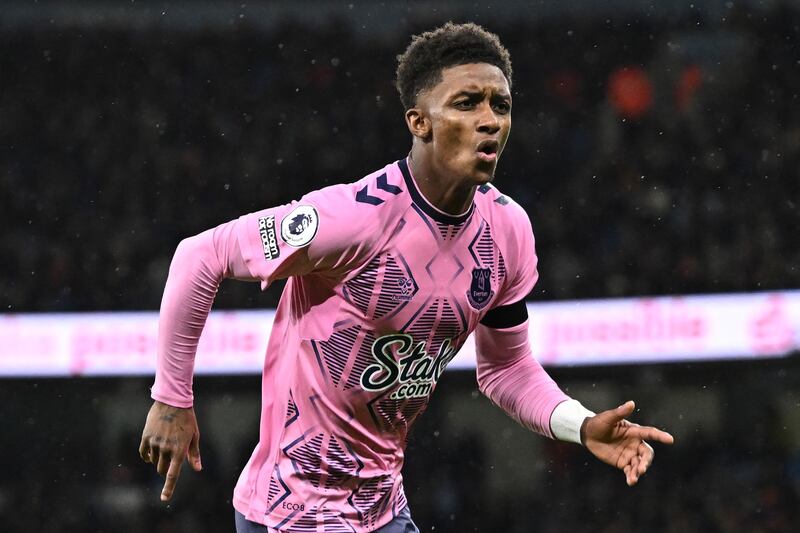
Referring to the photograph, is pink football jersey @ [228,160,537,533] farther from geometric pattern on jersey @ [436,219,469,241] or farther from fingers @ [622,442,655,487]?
fingers @ [622,442,655,487]

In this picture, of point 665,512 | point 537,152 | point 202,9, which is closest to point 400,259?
point 665,512

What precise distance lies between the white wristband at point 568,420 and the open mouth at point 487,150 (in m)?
0.69

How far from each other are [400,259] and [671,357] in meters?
6.67

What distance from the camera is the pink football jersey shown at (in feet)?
9.15

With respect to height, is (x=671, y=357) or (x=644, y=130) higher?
(x=644, y=130)

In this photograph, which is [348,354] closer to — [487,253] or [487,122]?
[487,253]

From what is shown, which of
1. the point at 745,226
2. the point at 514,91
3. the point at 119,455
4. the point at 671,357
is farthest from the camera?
the point at 514,91

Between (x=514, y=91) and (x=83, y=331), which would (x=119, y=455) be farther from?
(x=514, y=91)

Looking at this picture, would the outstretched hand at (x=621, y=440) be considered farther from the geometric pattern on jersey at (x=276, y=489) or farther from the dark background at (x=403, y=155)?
the dark background at (x=403, y=155)

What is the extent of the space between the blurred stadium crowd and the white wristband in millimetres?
6946

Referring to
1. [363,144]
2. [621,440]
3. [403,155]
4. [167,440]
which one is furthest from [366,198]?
[363,144]

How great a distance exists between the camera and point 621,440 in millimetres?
2875

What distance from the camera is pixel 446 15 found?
37.1 ft

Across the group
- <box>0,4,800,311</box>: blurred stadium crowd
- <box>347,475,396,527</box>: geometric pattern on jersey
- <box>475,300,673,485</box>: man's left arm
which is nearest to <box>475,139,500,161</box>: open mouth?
<box>475,300,673,485</box>: man's left arm
